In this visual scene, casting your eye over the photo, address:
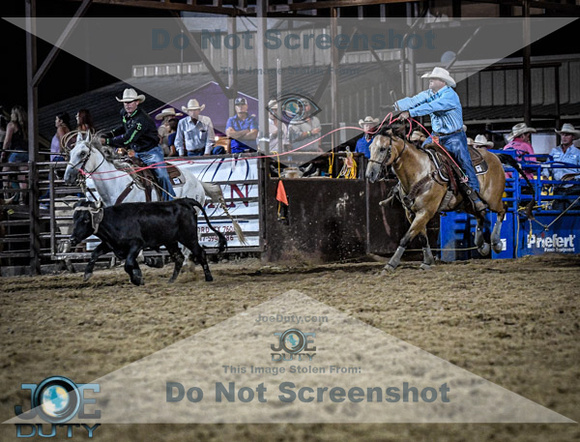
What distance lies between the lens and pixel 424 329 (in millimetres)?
4875

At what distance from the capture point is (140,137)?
29.0 feet

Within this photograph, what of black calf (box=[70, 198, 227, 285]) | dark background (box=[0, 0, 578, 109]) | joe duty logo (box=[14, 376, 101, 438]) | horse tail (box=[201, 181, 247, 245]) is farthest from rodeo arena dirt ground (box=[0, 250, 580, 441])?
dark background (box=[0, 0, 578, 109])

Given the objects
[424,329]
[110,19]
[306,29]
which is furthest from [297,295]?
[110,19]

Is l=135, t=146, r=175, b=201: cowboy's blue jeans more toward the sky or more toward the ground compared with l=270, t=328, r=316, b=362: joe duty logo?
more toward the sky

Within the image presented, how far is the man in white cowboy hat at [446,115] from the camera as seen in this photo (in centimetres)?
835

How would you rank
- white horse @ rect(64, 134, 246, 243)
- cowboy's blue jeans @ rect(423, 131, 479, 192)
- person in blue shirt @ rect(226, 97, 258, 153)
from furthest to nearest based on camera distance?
person in blue shirt @ rect(226, 97, 258, 153)
cowboy's blue jeans @ rect(423, 131, 479, 192)
white horse @ rect(64, 134, 246, 243)

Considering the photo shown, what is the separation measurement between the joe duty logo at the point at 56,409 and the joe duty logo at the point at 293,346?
44.2 inches

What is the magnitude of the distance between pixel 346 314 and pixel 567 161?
289 inches

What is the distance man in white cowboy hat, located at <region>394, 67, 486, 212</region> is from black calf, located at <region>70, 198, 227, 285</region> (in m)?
2.53

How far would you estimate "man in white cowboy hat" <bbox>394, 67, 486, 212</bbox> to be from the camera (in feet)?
27.4

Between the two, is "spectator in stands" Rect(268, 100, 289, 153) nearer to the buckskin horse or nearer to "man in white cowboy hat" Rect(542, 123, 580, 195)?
the buckskin horse

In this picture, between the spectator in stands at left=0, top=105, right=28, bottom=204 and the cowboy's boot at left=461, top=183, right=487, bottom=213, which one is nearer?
the cowboy's boot at left=461, top=183, right=487, bottom=213

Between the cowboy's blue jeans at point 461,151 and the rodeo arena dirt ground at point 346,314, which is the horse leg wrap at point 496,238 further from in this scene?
the cowboy's blue jeans at point 461,151

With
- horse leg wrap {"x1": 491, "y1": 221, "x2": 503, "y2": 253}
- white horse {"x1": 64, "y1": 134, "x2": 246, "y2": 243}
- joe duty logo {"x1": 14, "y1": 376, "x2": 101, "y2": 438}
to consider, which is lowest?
joe duty logo {"x1": 14, "y1": 376, "x2": 101, "y2": 438}
